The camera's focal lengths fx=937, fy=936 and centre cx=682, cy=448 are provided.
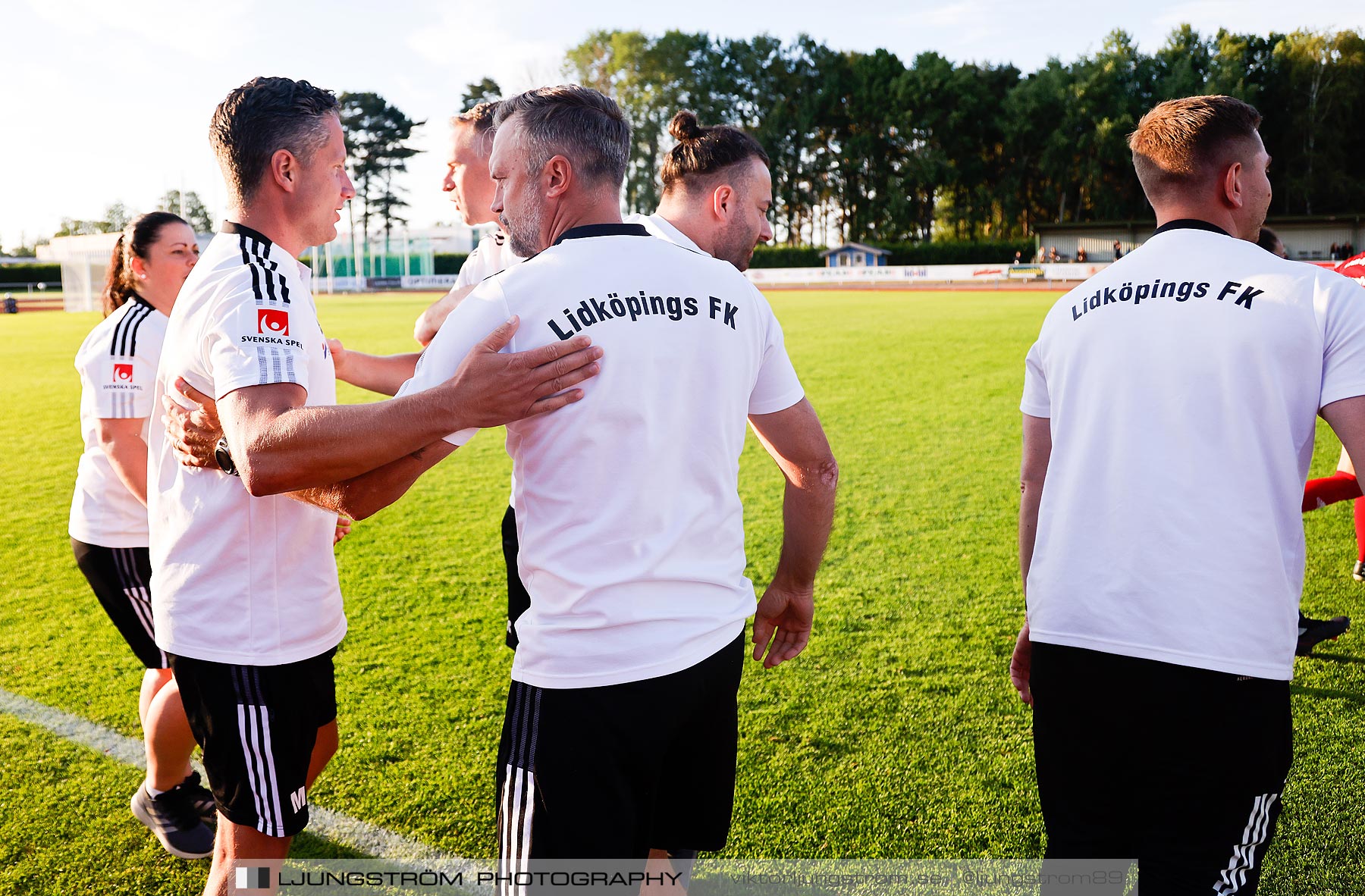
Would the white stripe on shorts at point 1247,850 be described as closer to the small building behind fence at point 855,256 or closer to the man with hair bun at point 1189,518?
the man with hair bun at point 1189,518

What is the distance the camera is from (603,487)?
1.71m

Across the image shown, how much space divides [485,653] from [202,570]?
2.56 m

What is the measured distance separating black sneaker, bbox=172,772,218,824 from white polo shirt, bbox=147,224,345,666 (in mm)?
1072

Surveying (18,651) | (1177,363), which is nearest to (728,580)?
(1177,363)

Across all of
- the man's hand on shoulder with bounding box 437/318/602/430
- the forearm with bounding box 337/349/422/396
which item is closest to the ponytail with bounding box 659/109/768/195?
the forearm with bounding box 337/349/422/396

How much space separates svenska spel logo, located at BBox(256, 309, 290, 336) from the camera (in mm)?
1900

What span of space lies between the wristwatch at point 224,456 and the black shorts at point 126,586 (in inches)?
59.5

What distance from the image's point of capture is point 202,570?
2.14 m

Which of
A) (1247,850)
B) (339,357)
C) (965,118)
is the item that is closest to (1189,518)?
(1247,850)

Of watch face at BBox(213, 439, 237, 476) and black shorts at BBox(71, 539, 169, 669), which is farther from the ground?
watch face at BBox(213, 439, 237, 476)

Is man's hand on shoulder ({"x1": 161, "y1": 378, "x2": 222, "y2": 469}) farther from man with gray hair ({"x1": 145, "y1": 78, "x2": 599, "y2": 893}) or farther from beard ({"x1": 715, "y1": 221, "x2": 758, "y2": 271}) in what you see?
beard ({"x1": 715, "y1": 221, "x2": 758, "y2": 271})

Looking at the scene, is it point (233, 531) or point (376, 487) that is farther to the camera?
point (233, 531)

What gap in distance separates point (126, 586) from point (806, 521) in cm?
245

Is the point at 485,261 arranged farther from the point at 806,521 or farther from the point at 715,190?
the point at 806,521
